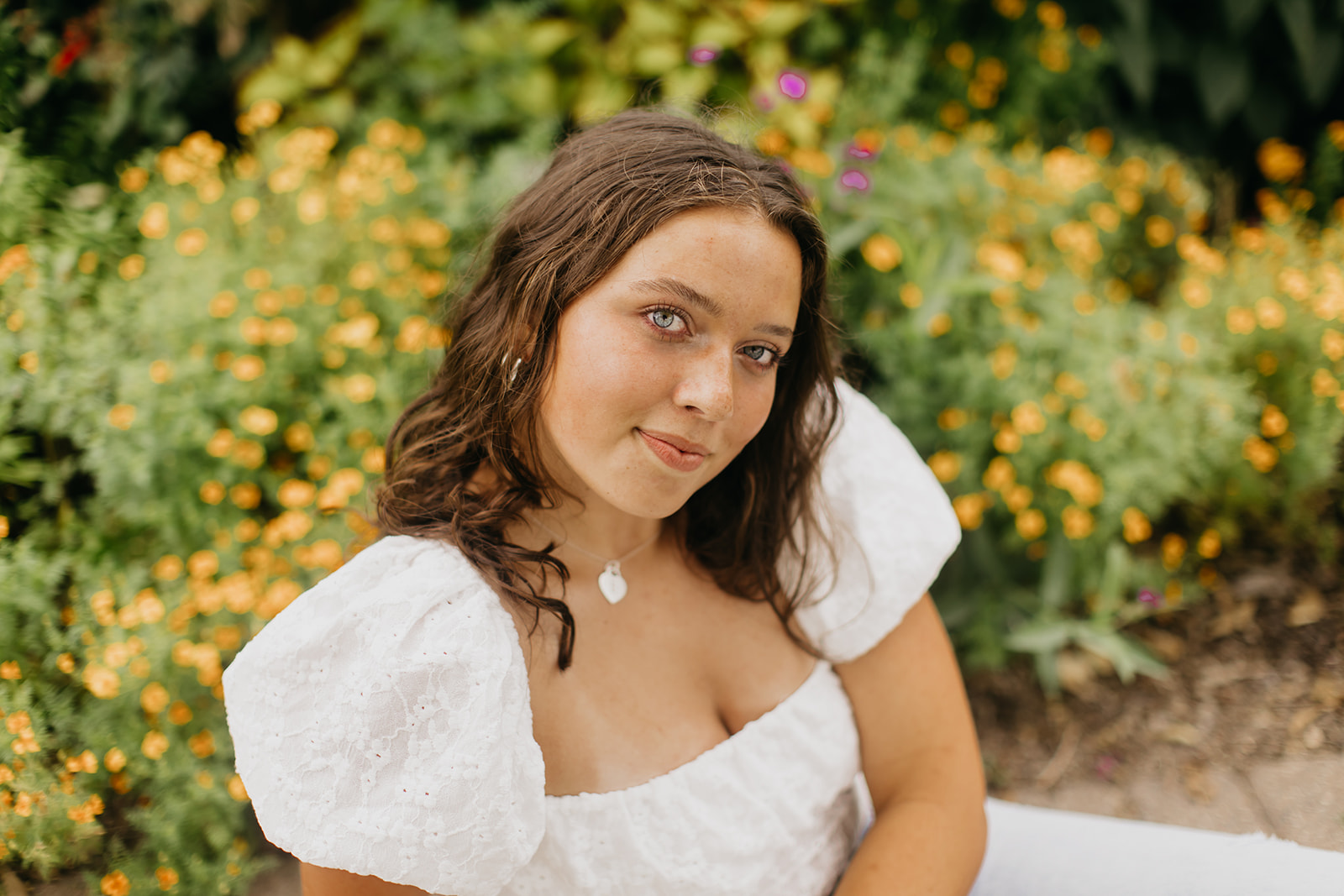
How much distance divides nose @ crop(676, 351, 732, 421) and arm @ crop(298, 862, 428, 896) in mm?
690

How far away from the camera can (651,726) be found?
114 cm

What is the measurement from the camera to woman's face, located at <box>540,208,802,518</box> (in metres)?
0.99

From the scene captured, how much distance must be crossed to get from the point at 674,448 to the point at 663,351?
120mm

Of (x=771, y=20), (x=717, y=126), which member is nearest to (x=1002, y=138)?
(x=771, y=20)

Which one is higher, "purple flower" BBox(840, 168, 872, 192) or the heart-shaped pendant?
"purple flower" BBox(840, 168, 872, 192)

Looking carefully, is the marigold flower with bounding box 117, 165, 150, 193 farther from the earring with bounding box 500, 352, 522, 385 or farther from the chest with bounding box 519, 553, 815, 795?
the chest with bounding box 519, 553, 815, 795

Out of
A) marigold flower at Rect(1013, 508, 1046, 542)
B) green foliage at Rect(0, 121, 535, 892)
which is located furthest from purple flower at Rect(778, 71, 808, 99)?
marigold flower at Rect(1013, 508, 1046, 542)

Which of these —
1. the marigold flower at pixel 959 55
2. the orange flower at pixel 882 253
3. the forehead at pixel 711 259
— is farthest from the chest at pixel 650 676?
the marigold flower at pixel 959 55

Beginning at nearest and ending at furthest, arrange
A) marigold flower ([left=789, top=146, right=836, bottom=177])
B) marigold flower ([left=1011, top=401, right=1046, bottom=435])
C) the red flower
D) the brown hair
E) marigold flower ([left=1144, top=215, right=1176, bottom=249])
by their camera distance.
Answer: the brown hair
the red flower
marigold flower ([left=1011, top=401, right=1046, bottom=435])
marigold flower ([left=789, top=146, right=836, bottom=177])
marigold flower ([left=1144, top=215, right=1176, bottom=249])

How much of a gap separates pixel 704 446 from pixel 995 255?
139 centimetres

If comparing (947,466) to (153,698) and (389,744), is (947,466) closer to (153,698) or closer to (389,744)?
(389,744)

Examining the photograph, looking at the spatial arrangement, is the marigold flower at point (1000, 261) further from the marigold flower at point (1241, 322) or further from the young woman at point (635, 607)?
the young woman at point (635, 607)

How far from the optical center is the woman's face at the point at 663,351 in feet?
3.25

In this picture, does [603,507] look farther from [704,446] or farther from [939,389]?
[939,389]
